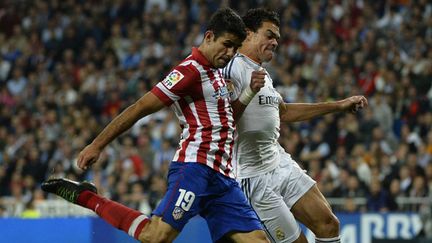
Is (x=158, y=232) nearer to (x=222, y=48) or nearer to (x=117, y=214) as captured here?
(x=117, y=214)

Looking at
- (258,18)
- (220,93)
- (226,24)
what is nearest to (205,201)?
(220,93)

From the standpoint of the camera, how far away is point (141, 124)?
17625 millimetres

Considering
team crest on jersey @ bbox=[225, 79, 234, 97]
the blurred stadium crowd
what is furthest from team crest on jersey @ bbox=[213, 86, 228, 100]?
the blurred stadium crowd

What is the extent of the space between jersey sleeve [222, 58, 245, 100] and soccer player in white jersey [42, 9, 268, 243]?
25 centimetres

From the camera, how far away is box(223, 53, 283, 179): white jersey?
7855 mm

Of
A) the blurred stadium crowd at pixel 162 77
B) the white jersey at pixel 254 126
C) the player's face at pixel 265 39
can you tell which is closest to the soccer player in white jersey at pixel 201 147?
the white jersey at pixel 254 126

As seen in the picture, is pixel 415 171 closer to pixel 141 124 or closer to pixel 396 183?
pixel 396 183

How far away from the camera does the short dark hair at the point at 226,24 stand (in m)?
7.19

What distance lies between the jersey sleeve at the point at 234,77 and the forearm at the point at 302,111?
2.71 ft

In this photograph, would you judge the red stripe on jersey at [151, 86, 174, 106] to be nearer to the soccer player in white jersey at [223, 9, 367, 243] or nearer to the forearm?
the soccer player in white jersey at [223, 9, 367, 243]

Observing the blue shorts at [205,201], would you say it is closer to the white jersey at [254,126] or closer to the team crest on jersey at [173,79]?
the team crest on jersey at [173,79]

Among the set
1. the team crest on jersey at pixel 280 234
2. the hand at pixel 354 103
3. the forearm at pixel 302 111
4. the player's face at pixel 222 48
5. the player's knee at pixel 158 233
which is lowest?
the team crest on jersey at pixel 280 234

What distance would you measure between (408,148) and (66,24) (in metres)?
8.73

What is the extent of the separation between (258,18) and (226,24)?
91 cm
